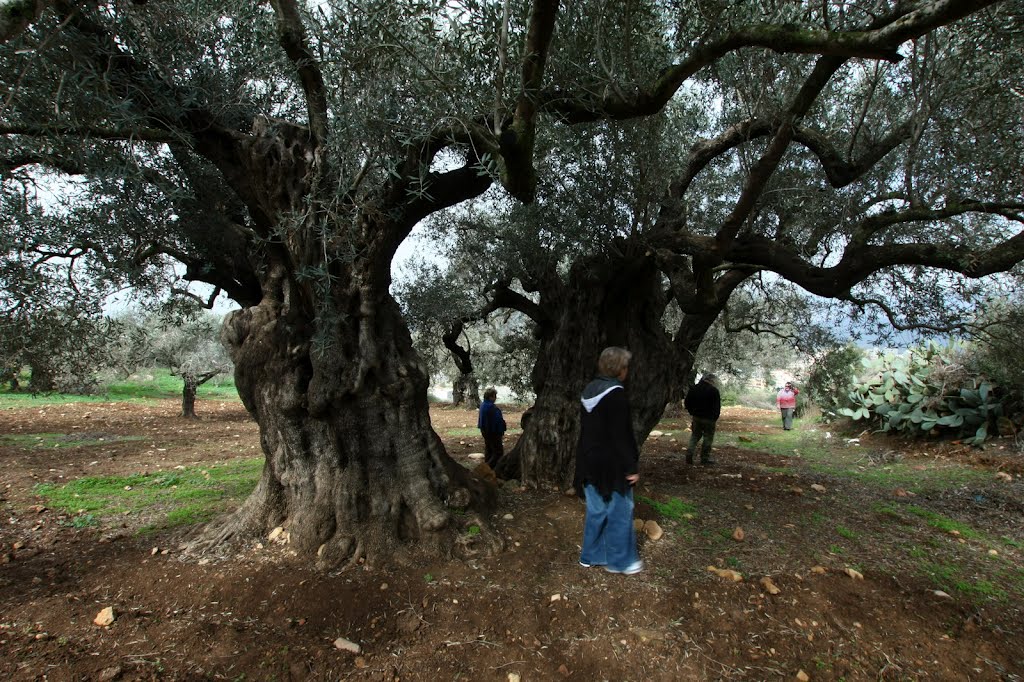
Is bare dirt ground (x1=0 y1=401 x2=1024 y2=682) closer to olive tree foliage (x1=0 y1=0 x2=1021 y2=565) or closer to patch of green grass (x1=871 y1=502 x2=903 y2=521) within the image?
patch of green grass (x1=871 y1=502 x2=903 y2=521)

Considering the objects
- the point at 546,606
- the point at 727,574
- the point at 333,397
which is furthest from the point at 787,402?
the point at 333,397

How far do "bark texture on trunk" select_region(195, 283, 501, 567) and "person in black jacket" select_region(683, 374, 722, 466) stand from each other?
Result: 6.42 metres

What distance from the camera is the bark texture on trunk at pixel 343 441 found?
196 inches

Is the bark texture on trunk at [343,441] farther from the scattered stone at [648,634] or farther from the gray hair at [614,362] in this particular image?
the gray hair at [614,362]

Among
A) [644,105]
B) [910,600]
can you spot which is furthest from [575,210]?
[910,600]

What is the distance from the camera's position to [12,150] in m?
4.63

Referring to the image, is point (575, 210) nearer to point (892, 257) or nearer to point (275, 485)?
point (892, 257)

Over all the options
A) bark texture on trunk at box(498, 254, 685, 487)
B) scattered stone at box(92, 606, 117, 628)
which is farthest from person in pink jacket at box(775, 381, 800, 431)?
scattered stone at box(92, 606, 117, 628)

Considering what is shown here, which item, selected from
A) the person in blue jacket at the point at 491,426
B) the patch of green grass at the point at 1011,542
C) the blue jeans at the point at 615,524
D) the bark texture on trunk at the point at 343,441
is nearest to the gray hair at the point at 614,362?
the blue jeans at the point at 615,524

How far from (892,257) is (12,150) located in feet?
28.6

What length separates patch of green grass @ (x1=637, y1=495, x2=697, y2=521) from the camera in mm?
6117

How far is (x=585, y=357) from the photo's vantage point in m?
7.53

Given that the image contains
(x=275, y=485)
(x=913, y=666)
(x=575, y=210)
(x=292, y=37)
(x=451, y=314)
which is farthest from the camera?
(x=451, y=314)

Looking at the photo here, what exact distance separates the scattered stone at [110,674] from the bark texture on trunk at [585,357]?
491cm
